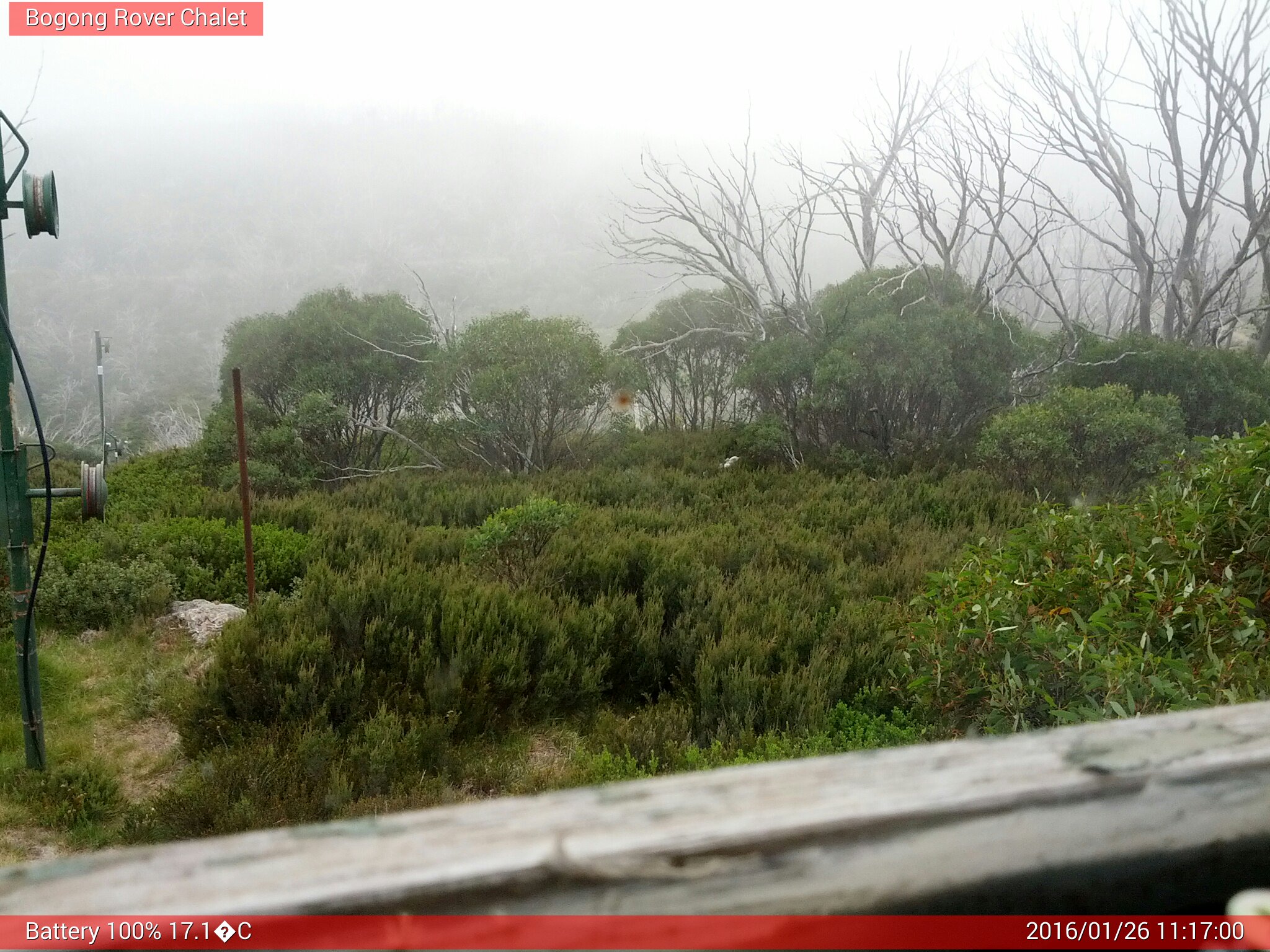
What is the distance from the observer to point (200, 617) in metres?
5.92

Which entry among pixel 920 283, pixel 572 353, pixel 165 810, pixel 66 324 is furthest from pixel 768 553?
pixel 66 324

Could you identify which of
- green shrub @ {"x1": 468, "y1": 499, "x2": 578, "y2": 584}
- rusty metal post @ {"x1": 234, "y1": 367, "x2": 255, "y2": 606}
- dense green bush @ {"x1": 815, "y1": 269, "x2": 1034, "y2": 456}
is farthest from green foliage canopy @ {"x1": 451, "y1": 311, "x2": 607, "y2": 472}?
green shrub @ {"x1": 468, "y1": 499, "x2": 578, "y2": 584}

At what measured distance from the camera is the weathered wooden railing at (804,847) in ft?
1.82

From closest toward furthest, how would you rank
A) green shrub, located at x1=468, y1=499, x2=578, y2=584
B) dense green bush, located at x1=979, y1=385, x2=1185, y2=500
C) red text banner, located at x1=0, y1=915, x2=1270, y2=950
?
red text banner, located at x1=0, y1=915, x2=1270, y2=950
green shrub, located at x1=468, y1=499, x2=578, y2=584
dense green bush, located at x1=979, y1=385, x2=1185, y2=500

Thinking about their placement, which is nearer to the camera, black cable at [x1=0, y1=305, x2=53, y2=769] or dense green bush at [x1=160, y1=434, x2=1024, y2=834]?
black cable at [x1=0, y1=305, x2=53, y2=769]

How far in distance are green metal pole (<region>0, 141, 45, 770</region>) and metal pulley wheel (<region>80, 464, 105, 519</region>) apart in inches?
8.8

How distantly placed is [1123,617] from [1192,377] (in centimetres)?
969

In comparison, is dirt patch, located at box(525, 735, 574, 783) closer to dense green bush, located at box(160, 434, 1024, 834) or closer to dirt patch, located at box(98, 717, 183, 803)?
dense green bush, located at box(160, 434, 1024, 834)

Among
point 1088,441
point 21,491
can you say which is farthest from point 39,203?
point 1088,441

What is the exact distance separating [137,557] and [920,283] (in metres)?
10.5

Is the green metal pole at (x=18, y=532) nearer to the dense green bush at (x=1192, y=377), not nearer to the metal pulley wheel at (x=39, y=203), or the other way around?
the metal pulley wheel at (x=39, y=203)

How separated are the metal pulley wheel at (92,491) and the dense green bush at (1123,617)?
154 inches

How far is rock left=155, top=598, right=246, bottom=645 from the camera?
572 centimetres

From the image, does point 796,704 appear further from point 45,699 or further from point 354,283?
point 354,283
